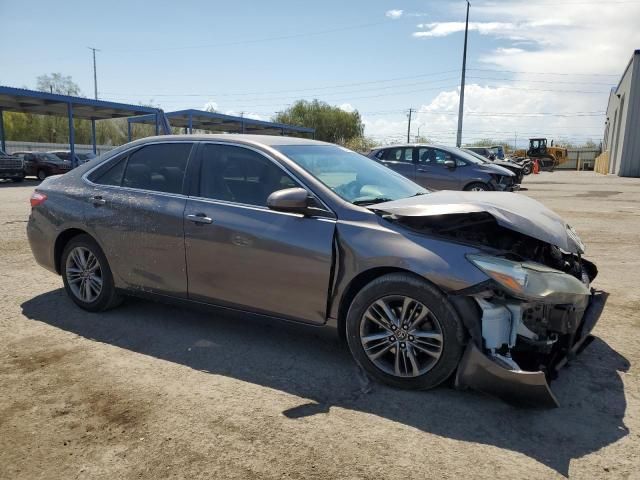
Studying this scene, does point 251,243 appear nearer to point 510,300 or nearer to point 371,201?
point 371,201

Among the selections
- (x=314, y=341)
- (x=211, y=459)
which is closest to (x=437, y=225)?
(x=314, y=341)

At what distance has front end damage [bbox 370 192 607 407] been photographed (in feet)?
9.22

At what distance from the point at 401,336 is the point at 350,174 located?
1425 millimetres

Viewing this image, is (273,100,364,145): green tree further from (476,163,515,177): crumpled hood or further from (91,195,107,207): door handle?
(91,195,107,207): door handle

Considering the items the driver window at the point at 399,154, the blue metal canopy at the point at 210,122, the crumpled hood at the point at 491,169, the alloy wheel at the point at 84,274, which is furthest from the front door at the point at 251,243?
the blue metal canopy at the point at 210,122

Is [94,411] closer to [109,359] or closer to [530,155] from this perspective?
[109,359]

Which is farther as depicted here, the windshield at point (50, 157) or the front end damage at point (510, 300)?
the windshield at point (50, 157)

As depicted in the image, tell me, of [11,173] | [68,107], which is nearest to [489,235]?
[11,173]

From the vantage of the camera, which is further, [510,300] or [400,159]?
[400,159]

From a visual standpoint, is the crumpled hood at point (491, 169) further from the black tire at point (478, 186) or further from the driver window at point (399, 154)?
the driver window at point (399, 154)

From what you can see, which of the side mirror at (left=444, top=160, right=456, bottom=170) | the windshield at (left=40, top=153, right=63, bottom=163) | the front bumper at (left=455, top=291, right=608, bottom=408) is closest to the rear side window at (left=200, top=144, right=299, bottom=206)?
the front bumper at (left=455, top=291, right=608, bottom=408)

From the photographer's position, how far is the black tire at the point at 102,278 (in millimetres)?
4430

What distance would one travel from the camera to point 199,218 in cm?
379

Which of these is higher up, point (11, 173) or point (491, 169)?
point (491, 169)
